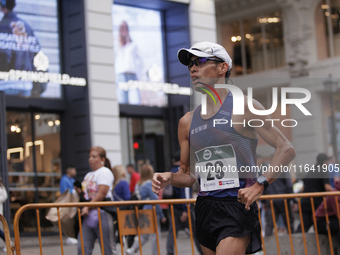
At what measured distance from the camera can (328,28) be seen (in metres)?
18.9

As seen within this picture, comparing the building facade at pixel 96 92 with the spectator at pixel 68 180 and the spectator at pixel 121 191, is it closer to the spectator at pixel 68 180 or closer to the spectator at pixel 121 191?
the spectator at pixel 68 180

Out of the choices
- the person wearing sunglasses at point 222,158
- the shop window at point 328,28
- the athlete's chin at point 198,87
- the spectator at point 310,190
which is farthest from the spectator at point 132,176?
the shop window at point 328,28

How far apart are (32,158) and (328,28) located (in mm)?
12385

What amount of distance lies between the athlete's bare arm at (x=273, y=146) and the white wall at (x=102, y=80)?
8533 mm

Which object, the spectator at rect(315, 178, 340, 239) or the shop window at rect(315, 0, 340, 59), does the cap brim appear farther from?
the shop window at rect(315, 0, 340, 59)

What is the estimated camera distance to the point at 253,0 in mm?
19703

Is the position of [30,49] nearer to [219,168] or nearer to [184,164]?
[184,164]

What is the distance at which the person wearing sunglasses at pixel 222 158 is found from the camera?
128 inches

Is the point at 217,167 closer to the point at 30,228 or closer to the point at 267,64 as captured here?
the point at 30,228

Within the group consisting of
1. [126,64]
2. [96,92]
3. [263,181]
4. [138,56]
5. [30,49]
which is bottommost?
[263,181]

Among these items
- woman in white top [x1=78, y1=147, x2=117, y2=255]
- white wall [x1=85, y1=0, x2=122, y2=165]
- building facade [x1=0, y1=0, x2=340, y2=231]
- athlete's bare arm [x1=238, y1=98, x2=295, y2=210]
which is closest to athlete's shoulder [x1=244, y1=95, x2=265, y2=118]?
athlete's bare arm [x1=238, y1=98, x2=295, y2=210]

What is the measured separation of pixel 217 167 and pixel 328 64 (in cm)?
1625

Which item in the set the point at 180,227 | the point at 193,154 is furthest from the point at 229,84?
the point at 180,227

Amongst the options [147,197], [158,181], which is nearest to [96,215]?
[147,197]
